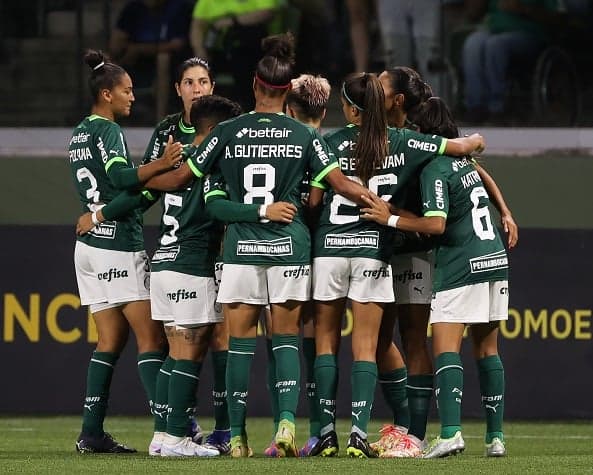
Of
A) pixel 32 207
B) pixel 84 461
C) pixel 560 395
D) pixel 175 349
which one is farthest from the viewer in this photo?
pixel 32 207

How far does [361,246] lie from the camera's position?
7.21 metres

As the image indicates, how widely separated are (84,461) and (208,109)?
1.81 m

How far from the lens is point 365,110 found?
Answer: 7.22 metres

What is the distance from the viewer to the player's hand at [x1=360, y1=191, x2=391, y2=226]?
711cm

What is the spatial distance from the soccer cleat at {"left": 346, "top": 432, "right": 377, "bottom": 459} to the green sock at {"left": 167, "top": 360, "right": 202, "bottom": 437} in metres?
0.82

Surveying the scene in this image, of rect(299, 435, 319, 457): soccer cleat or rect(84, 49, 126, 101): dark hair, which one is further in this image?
rect(84, 49, 126, 101): dark hair

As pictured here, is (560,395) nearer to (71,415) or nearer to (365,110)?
(71,415)

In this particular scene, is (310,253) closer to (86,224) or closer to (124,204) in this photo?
(124,204)

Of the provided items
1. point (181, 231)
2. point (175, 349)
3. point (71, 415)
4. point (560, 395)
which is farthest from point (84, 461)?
point (560, 395)

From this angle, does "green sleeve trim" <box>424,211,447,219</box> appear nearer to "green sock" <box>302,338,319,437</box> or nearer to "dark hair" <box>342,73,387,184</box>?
"dark hair" <box>342,73,387,184</box>

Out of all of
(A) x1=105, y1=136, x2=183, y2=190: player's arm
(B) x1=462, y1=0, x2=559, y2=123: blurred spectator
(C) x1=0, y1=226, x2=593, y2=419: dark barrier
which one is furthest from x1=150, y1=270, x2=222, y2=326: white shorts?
(B) x1=462, y1=0, x2=559, y2=123: blurred spectator

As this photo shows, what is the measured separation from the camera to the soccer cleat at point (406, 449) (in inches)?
286

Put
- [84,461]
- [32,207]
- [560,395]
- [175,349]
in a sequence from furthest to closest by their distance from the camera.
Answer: [32,207] → [560,395] → [175,349] → [84,461]

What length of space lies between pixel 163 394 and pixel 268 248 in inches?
39.5
